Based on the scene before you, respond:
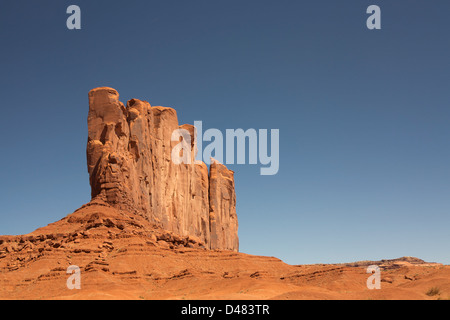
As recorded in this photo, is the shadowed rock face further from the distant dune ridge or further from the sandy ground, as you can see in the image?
the sandy ground

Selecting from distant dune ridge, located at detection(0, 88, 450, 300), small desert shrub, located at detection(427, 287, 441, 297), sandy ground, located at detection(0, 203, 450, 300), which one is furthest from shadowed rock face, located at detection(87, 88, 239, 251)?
small desert shrub, located at detection(427, 287, 441, 297)

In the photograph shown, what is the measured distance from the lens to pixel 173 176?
8719 cm

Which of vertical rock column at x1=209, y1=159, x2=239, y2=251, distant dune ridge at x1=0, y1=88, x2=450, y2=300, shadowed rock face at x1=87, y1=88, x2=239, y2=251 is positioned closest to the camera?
distant dune ridge at x1=0, y1=88, x2=450, y2=300

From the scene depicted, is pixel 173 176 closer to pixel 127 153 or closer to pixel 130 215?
pixel 127 153

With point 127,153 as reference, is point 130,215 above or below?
below

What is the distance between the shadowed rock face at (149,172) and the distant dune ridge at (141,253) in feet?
0.56

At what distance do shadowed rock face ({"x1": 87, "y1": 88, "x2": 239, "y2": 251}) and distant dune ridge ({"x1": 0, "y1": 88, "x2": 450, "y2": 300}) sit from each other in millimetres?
170

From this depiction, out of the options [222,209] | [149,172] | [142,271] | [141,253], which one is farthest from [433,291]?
[222,209]

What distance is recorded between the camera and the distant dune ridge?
4006cm

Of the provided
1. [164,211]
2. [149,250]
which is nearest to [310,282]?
[149,250]

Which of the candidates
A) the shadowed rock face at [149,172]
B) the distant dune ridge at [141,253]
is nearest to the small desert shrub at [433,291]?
the distant dune ridge at [141,253]

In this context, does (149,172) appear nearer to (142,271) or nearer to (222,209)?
(142,271)

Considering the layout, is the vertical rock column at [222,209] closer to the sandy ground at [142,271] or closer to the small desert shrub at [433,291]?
the sandy ground at [142,271]
